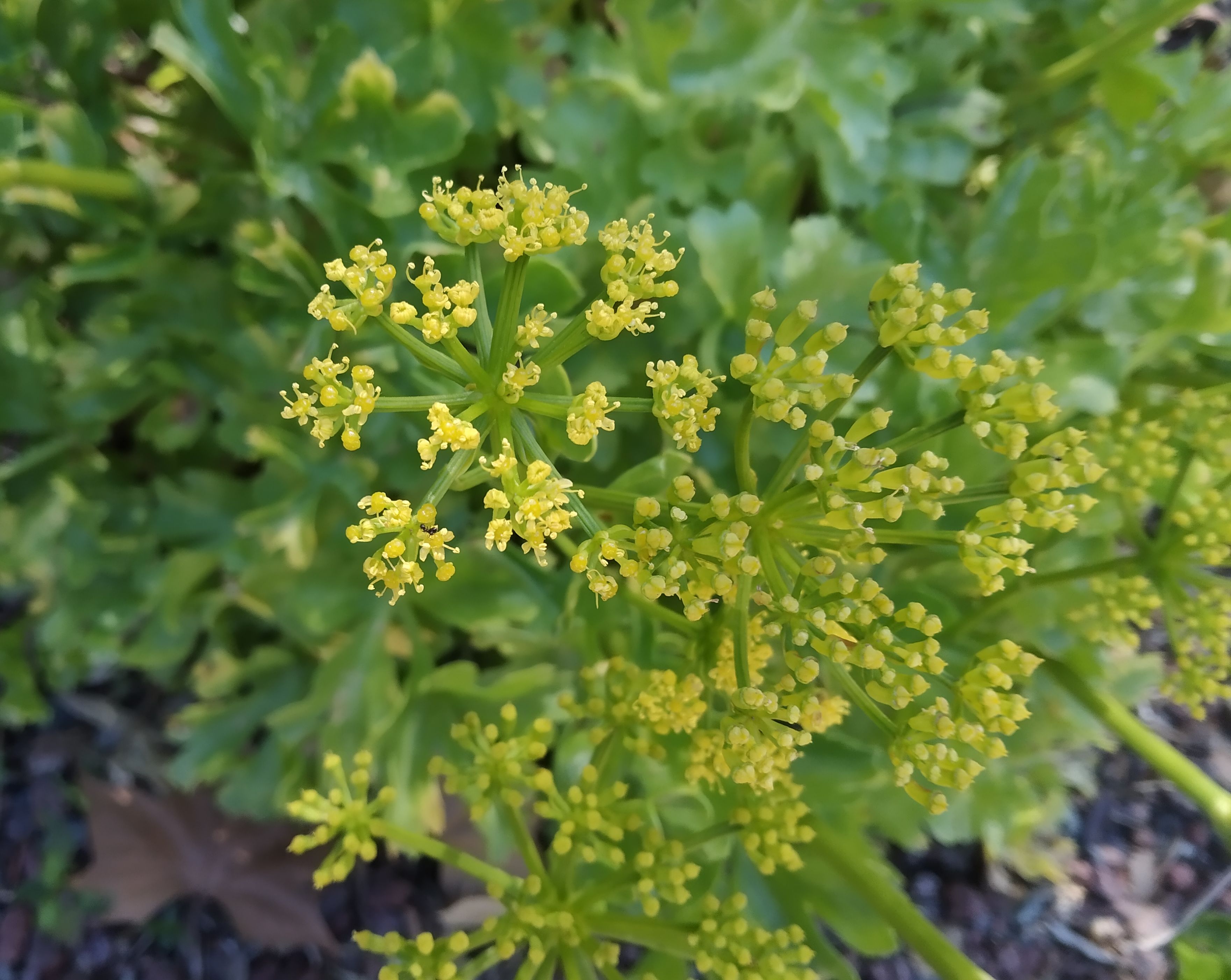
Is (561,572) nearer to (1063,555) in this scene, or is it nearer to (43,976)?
(1063,555)

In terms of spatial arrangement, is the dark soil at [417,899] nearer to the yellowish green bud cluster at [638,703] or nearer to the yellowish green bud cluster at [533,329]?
the yellowish green bud cluster at [638,703]

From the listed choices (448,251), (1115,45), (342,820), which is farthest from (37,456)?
(1115,45)

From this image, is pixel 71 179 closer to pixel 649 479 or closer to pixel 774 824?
pixel 649 479

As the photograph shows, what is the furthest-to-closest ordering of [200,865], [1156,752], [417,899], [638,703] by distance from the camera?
[417,899] → [200,865] → [1156,752] → [638,703]

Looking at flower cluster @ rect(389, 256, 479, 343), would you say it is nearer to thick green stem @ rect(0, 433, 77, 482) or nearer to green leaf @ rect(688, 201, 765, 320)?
green leaf @ rect(688, 201, 765, 320)

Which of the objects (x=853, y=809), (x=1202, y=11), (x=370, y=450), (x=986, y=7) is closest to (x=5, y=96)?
(x=370, y=450)

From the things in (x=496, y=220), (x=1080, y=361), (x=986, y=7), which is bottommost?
(x=496, y=220)

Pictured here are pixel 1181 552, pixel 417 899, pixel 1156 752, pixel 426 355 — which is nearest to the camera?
pixel 426 355

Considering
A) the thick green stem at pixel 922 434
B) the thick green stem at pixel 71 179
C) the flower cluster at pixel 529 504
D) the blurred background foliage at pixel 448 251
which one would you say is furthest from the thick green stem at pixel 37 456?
the thick green stem at pixel 922 434
